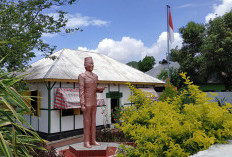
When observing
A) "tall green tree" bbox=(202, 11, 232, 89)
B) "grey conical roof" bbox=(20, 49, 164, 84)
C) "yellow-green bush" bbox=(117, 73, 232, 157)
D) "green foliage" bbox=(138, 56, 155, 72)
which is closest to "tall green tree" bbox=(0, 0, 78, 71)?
"grey conical roof" bbox=(20, 49, 164, 84)

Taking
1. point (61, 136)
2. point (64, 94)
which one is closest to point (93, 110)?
point (64, 94)

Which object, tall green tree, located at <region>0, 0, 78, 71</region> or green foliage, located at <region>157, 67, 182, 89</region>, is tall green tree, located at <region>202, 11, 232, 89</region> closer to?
green foliage, located at <region>157, 67, 182, 89</region>

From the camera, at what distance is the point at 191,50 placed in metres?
24.3

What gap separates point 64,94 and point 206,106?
829 cm

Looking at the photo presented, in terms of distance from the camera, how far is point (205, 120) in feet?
10.1

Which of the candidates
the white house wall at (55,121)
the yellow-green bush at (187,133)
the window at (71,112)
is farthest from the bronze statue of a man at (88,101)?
the window at (71,112)

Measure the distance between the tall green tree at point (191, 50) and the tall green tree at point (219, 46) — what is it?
1.70 m

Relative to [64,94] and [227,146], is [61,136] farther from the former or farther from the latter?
[227,146]

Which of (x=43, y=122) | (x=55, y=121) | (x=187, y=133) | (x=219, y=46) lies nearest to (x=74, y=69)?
(x=55, y=121)

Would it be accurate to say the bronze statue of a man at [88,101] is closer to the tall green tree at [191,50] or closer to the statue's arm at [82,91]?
the statue's arm at [82,91]

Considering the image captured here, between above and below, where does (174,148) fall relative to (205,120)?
below

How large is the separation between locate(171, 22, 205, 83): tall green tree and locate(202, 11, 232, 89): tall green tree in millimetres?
1697

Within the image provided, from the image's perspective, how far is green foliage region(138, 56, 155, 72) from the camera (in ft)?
159

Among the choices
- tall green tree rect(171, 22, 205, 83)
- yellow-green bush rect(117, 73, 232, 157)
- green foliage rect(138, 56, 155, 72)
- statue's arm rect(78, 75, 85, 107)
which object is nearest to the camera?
yellow-green bush rect(117, 73, 232, 157)
